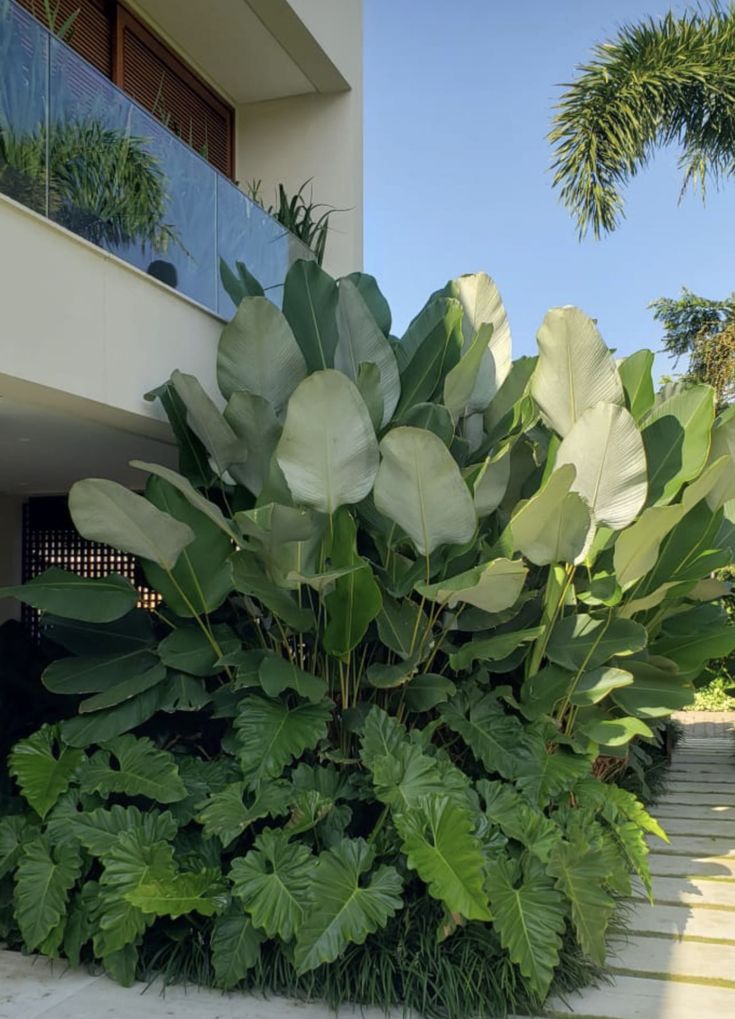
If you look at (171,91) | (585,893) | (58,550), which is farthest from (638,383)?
(58,550)

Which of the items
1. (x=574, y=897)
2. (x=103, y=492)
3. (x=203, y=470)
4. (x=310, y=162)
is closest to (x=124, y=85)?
(x=310, y=162)

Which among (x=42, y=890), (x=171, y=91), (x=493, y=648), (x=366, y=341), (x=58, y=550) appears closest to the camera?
(x=42, y=890)

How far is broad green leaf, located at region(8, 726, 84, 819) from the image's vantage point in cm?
367

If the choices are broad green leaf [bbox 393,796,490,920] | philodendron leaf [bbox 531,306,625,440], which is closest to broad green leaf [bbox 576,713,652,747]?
broad green leaf [bbox 393,796,490,920]

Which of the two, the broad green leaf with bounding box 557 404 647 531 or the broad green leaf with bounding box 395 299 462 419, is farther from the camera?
the broad green leaf with bounding box 395 299 462 419

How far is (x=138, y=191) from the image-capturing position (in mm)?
4062

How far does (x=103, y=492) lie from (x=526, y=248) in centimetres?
1671

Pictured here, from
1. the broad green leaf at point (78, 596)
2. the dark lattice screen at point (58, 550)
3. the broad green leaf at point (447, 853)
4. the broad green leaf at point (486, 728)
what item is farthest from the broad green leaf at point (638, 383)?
the dark lattice screen at point (58, 550)

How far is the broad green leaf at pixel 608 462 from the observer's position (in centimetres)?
363

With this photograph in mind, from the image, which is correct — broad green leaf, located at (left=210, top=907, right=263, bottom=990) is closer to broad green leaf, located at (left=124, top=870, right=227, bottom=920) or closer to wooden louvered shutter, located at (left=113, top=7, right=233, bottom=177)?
broad green leaf, located at (left=124, top=870, right=227, bottom=920)

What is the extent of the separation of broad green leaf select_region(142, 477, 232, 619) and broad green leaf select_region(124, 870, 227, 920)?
1089mm

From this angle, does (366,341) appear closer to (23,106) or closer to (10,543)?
(23,106)

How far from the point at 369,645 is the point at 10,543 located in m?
4.23

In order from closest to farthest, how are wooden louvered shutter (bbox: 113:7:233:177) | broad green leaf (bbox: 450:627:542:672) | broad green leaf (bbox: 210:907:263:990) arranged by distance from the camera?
1. broad green leaf (bbox: 210:907:263:990)
2. broad green leaf (bbox: 450:627:542:672)
3. wooden louvered shutter (bbox: 113:7:233:177)
